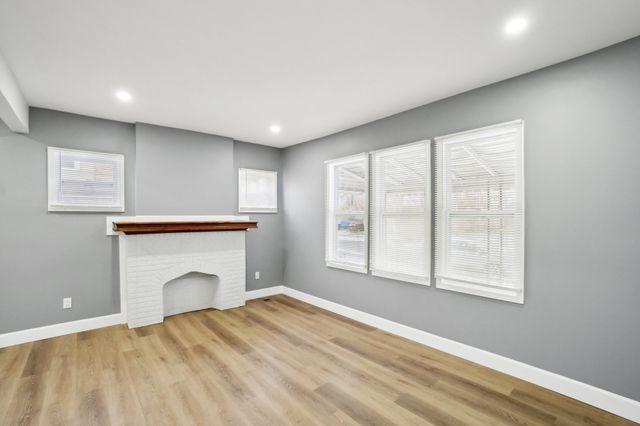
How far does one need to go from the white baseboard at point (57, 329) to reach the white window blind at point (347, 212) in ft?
9.89

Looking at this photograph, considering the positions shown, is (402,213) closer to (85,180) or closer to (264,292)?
(264,292)

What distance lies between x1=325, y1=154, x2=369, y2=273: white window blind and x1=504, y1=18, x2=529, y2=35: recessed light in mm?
2102

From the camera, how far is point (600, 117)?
217 cm

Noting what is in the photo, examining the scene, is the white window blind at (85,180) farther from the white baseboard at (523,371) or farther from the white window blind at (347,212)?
the white baseboard at (523,371)

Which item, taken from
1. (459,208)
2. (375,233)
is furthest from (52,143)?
(459,208)

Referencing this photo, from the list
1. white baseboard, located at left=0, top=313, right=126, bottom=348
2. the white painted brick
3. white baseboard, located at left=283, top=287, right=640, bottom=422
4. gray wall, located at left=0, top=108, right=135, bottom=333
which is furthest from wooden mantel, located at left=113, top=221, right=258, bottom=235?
white baseboard, located at left=283, top=287, right=640, bottom=422

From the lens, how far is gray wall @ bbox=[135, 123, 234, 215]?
395 cm

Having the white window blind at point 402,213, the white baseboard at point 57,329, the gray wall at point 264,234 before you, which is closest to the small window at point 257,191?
the gray wall at point 264,234

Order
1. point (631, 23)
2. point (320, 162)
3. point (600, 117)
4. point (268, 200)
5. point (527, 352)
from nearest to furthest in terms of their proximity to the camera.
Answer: point (631, 23) → point (600, 117) → point (527, 352) → point (320, 162) → point (268, 200)

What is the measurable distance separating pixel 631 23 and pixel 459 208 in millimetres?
1708

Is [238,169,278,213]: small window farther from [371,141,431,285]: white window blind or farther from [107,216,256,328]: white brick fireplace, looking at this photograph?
[371,141,431,285]: white window blind

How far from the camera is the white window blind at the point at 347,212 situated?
4016 millimetres

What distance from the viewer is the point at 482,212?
2764mm

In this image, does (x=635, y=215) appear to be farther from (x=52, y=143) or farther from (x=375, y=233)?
(x=52, y=143)
